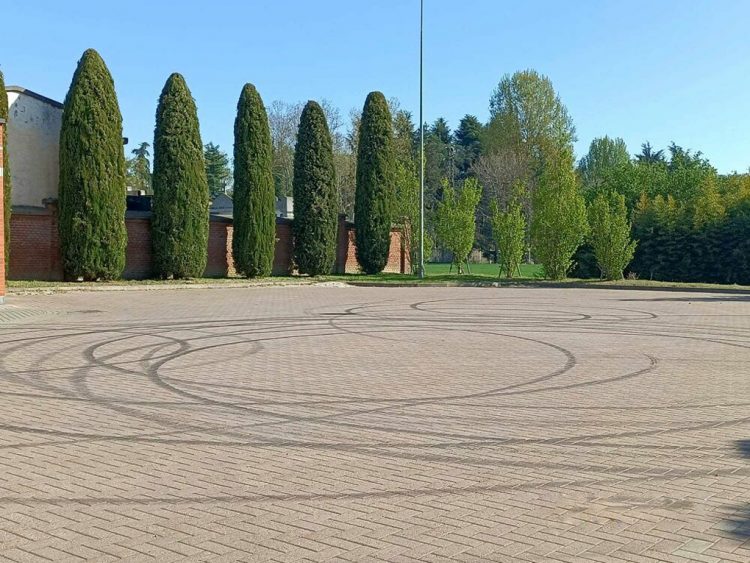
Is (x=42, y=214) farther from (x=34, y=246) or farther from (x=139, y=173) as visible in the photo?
(x=139, y=173)

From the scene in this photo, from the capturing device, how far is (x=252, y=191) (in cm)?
3738

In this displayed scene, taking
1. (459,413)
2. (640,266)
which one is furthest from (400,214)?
(459,413)

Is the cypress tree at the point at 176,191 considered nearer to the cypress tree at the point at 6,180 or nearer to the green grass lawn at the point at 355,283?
the green grass lawn at the point at 355,283

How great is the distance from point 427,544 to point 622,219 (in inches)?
1285

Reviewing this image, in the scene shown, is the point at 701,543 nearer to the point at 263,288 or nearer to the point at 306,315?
the point at 306,315

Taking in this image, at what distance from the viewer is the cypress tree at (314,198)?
130 feet

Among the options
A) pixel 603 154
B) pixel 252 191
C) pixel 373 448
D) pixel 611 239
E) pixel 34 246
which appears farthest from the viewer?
pixel 603 154

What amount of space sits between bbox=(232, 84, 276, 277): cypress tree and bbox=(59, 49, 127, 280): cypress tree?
6.70 metres

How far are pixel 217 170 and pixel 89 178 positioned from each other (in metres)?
72.0

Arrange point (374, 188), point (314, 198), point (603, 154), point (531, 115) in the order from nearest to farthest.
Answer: point (314, 198) → point (374, 188) → point (531, 115) → point (603, 154)

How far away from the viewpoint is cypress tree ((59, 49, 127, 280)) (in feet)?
102

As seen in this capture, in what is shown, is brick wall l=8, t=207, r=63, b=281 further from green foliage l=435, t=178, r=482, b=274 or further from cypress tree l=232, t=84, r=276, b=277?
green foliage l=435, t=178, r=482, b=274

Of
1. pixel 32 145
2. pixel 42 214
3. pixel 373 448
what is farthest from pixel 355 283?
pixel 373 448

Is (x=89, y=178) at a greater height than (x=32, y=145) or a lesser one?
lesser
